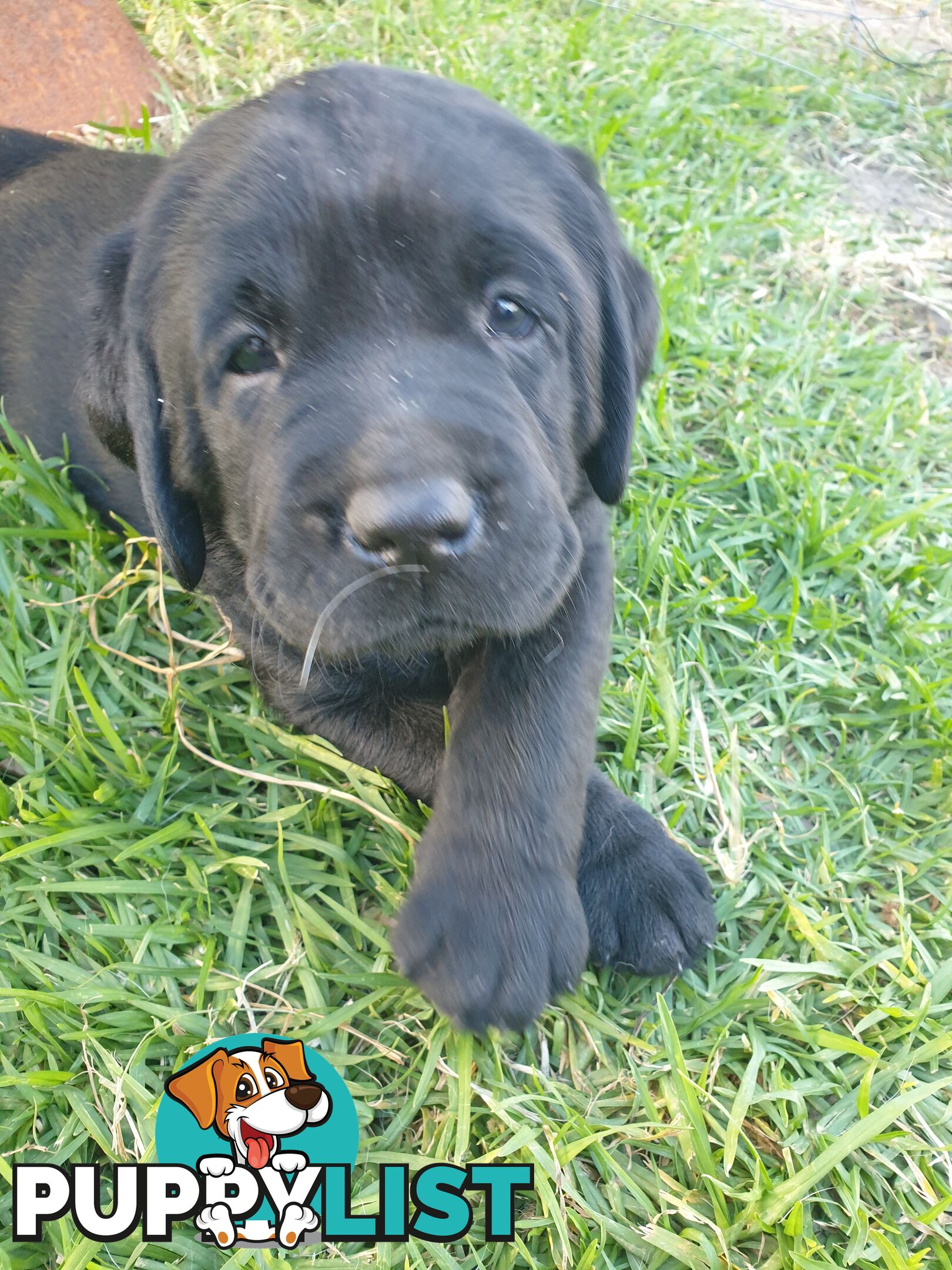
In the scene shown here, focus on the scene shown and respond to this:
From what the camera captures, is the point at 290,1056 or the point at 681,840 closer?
the point at 290,1056

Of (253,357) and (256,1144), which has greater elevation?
(253,357)

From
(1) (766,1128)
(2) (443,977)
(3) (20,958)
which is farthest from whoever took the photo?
(3) (20,958)

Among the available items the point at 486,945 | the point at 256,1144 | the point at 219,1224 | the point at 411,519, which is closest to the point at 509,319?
the point at 411,519

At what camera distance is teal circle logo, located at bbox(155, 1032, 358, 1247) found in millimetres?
1470

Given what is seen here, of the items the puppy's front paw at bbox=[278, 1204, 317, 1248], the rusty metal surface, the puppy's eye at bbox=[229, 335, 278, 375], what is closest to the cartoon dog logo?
the puppy's front paw at bbox=[278, 1204, 317, 1248]

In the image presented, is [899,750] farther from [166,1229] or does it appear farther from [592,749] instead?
[166,1229]

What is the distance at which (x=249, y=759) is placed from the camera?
208cm

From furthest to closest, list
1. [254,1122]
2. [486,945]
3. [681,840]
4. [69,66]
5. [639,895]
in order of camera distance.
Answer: [69,66], [681,840], [639,895], [254,1122], [486,945]

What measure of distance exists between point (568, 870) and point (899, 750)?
1007 millimetres

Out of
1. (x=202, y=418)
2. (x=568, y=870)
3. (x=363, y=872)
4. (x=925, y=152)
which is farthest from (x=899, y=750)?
(x=925, y=152)

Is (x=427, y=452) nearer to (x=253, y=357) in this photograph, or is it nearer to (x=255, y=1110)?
(x=253, y=357)

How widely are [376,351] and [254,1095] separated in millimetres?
1223

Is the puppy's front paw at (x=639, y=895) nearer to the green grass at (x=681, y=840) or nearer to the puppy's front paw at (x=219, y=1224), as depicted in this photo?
the green grass at (x=681, y=840)

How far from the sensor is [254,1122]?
4.99 ft
